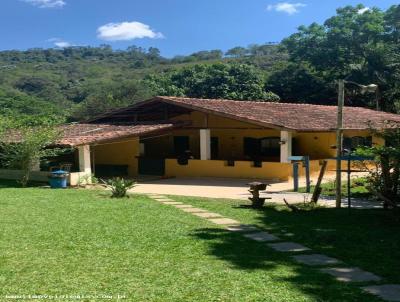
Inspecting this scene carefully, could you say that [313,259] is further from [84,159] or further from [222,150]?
[222,150]

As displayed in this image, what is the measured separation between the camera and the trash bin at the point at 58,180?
1778 centimetres

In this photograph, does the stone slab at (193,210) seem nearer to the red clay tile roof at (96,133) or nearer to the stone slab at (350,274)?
the stone slab at (350,274)

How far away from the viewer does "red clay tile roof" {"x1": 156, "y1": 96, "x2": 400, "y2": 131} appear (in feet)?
67.3

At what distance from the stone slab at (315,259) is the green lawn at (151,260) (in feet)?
0.64

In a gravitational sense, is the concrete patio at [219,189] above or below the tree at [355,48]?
below

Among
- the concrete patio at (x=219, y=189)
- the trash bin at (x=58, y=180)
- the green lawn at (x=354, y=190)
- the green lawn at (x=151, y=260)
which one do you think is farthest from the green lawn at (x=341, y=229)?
the trash bin at (x=58, y=180)

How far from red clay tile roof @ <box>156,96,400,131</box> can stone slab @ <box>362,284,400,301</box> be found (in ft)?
44.7

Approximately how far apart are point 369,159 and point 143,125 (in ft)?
43.1

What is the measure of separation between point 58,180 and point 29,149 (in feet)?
5.30

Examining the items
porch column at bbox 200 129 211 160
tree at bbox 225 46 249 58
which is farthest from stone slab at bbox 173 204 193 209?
tree at bbox 225 46 249 58

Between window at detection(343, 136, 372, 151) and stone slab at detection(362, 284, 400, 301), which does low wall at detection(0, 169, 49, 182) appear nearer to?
window at detection(343, 136, 372, 151)

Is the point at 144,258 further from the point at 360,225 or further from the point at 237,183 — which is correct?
the point at 237,183

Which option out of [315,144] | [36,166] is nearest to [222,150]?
[315,144]

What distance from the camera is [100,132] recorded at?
2083 centimetres
